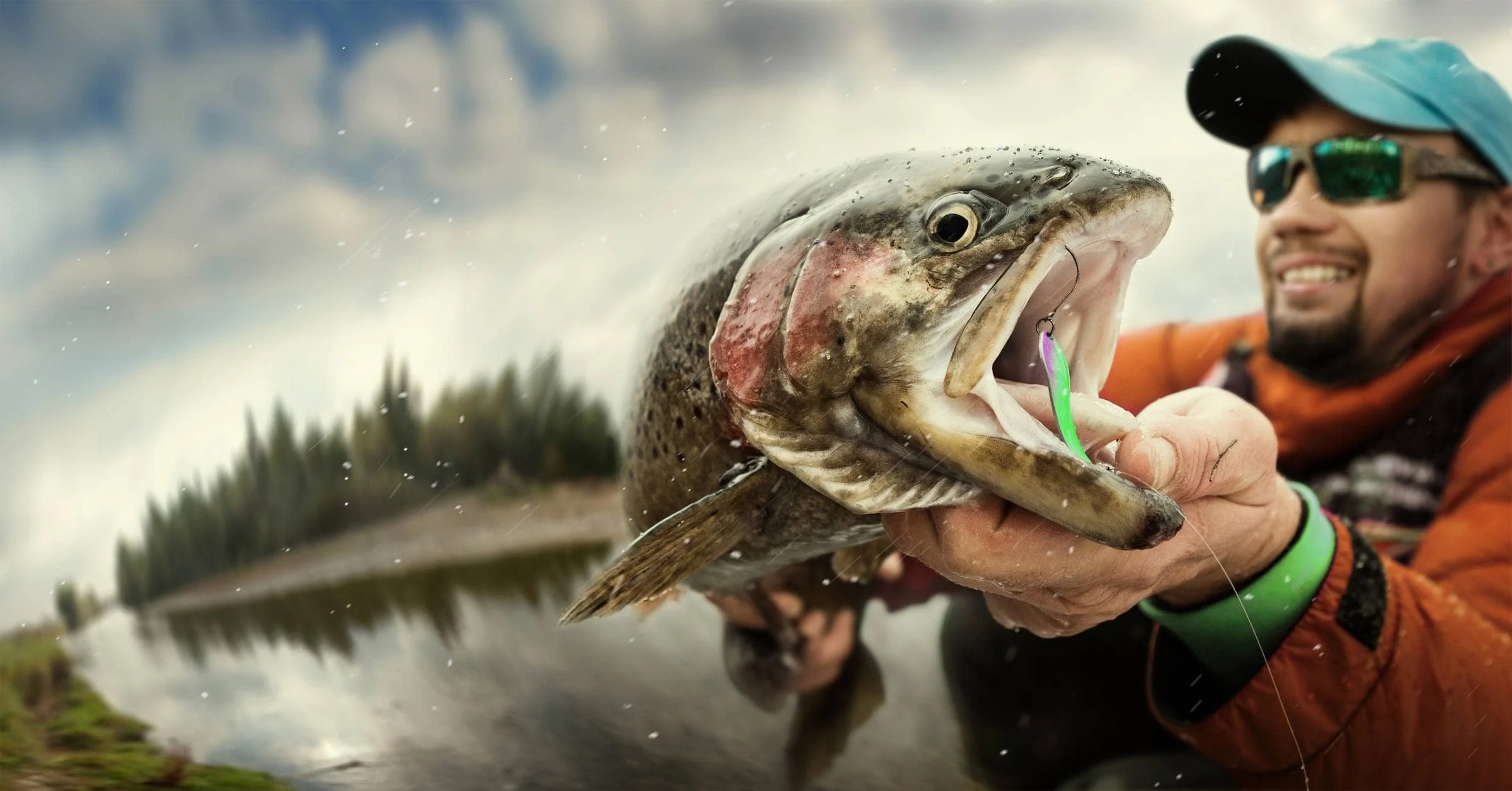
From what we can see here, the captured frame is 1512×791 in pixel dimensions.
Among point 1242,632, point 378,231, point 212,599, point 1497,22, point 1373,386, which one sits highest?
point 378,231

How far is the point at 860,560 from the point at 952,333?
12.3 inches

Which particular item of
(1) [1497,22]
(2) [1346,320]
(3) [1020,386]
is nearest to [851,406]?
(3) [1020,386]

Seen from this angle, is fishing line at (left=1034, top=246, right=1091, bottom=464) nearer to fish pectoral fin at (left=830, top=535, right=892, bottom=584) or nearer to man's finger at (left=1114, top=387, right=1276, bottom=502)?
man's finger at (left=1114, top=387, right=1276, bottom=502)

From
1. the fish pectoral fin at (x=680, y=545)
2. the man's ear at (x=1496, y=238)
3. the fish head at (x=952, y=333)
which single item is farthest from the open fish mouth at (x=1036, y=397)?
the man's ear at (x=1496, y=238)

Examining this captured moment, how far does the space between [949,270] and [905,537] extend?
0.20 metres

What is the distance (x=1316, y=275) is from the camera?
2.75ft

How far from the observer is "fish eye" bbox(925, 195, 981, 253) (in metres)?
0.52

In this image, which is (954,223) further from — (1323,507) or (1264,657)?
(1323,507)

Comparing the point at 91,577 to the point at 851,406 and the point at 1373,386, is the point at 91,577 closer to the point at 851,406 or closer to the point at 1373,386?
the point at 851,406

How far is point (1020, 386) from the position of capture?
1.75 ft

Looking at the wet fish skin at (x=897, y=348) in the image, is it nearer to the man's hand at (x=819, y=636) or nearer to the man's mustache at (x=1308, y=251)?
the man's hand at (x=819, y=636)

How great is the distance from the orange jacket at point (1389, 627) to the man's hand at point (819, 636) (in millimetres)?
299

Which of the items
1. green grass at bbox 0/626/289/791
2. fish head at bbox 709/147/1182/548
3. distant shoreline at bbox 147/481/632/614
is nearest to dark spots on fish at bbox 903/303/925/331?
fish head at bbox 709/147/1182/548

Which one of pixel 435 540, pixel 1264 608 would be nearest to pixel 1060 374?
pixel 1264 608
